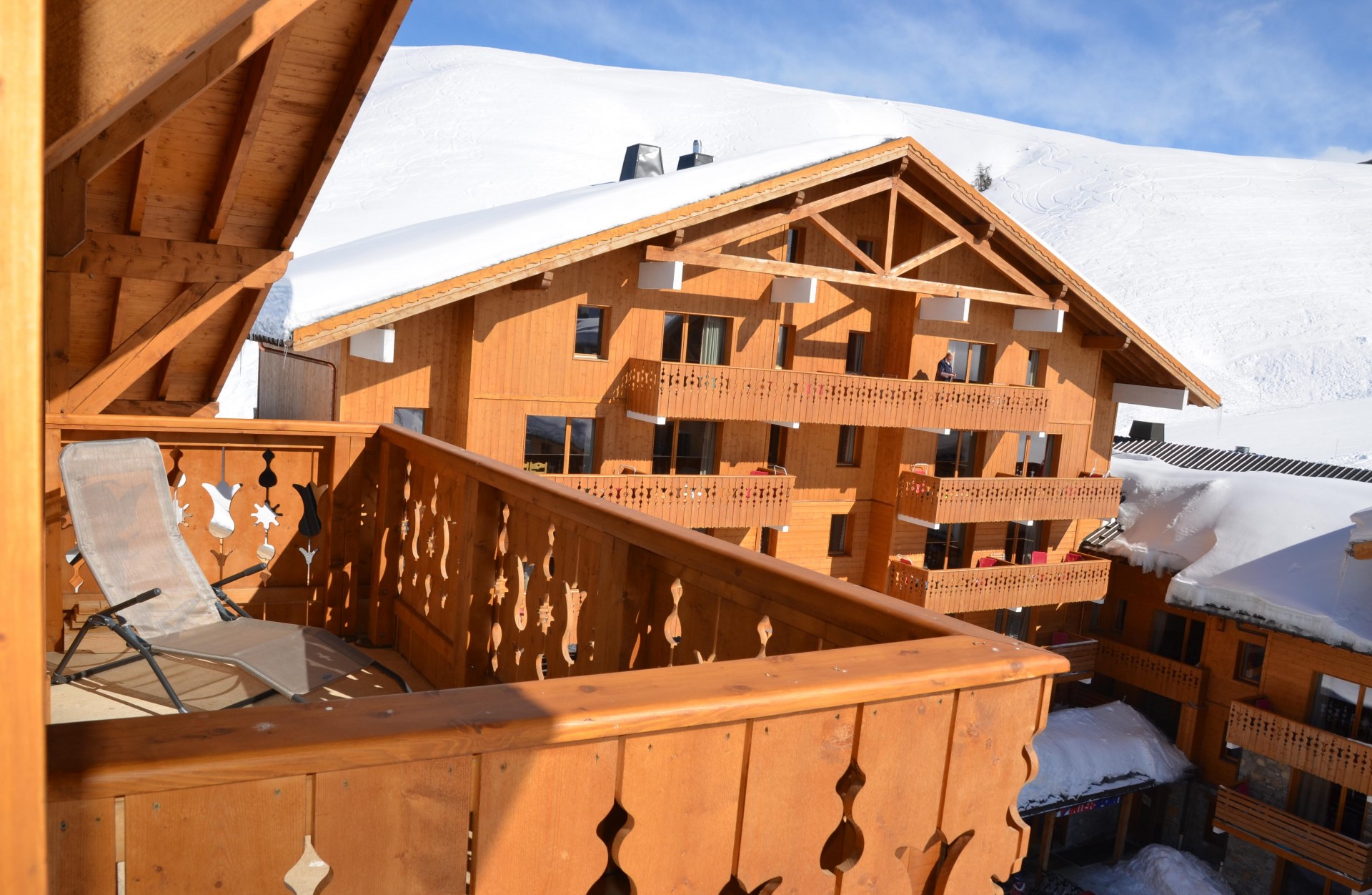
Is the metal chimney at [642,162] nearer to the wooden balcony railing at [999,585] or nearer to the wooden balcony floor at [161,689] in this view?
the wooden balcony railing at [999,585]

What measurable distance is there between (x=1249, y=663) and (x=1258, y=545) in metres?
2.63

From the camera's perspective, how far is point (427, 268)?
13695 mm

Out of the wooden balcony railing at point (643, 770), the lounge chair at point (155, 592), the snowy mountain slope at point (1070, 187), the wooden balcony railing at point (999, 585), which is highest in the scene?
the snowy mountain slope at point (1070, 187)

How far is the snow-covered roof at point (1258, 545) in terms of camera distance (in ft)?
58.5

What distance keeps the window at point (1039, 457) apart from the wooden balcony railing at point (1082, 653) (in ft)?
12.4

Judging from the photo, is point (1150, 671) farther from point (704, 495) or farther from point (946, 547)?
point (704, 495)

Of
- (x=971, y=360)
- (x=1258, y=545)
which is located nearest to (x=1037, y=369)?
(x=971, y=360)

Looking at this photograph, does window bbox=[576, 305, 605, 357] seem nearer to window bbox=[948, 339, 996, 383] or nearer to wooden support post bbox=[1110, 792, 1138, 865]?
window bbox=[948, 339, 996, 383]

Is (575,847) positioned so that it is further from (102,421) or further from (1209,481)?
(1209,481)

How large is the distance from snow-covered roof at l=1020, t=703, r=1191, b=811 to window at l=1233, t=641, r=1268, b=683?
216 cm

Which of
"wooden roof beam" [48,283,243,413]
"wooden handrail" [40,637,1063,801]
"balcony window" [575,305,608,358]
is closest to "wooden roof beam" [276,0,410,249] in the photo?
"wooden roof beam" [48,283,243,413]

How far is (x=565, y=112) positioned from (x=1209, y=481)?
9319 cm

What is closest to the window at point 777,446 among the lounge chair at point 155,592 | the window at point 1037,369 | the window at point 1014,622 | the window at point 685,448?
the window at point 685,448

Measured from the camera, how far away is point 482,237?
14.9 m
